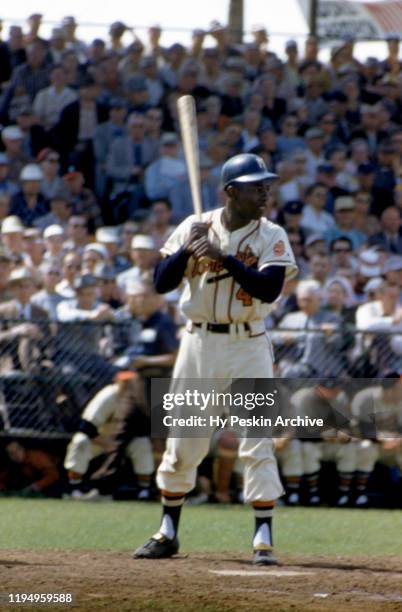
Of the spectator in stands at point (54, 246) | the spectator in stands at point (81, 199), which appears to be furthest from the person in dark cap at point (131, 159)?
the spectator in stands at point (54, 246)

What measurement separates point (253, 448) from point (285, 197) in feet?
26.1

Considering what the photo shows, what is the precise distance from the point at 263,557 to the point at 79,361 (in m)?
3.89

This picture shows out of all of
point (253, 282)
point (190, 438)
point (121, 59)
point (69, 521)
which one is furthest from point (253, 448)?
point (121, 59)

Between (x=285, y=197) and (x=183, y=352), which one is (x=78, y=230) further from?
(x=183, y=352)

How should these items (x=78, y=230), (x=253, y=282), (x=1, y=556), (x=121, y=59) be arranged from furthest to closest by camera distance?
(x=121, y=59), (x=78, y=230), (x=1, y=556), (x=253, y=282)

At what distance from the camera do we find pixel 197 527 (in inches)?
335

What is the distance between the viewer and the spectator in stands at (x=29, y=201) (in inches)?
519

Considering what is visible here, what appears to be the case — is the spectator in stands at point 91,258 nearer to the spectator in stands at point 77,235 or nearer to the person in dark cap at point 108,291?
the person in dark cap at point 108,291

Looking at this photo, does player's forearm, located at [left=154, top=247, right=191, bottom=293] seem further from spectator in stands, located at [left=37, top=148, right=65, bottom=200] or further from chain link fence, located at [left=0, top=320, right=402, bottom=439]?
spectator in stands, located at [left=37, top=148, right=65, bottom=200]

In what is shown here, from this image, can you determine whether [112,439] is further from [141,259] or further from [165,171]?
[165,171]

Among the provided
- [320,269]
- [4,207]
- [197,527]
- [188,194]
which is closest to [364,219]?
[188,194]

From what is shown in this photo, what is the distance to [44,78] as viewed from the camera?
570 inches

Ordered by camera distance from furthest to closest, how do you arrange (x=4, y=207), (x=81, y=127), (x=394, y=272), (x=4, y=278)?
(x=81, y=127)
(x=4, y=207)
(x=394, y=272)
(x=4, y=278)

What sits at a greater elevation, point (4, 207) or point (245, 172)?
point (245, 172)
